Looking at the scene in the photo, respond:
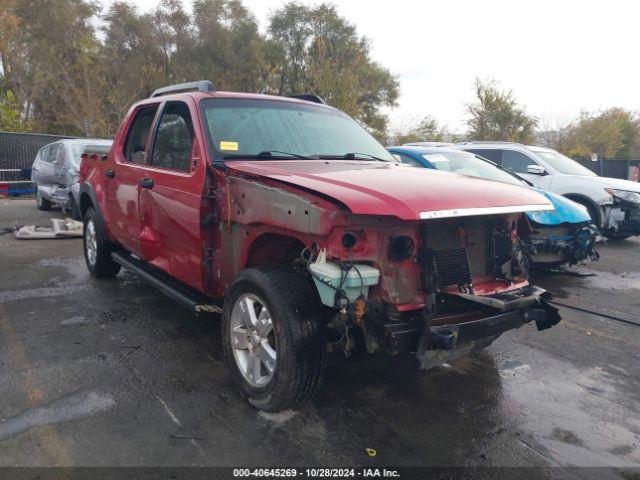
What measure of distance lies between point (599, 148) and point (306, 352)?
33929 millimetres

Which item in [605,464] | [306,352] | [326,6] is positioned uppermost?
[326,6]

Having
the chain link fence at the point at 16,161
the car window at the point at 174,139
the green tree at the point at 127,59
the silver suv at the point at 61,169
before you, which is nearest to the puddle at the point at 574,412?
the car window at the point at 174,139

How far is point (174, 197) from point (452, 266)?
2159mm

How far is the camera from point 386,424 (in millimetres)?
3057

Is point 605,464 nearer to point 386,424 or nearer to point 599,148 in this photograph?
point 386,424

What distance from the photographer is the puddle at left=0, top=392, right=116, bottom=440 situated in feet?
9.54

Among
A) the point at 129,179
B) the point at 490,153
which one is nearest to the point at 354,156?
the point at 129,179

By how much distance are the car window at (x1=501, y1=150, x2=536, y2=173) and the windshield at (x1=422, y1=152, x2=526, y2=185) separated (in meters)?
2.21

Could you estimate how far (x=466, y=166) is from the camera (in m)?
7.60

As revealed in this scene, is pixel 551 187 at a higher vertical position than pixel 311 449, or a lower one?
higher

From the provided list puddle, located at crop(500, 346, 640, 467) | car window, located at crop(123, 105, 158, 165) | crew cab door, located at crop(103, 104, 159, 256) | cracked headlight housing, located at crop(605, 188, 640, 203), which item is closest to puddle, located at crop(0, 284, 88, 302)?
crew cab door, located at crop(103, 104, 159, 256)

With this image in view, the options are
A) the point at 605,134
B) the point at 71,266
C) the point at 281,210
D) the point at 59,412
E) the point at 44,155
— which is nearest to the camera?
the point at 281,210

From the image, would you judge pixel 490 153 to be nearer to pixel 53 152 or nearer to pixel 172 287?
pixel 172 287

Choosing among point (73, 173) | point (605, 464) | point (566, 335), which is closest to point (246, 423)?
point (605, 464)
